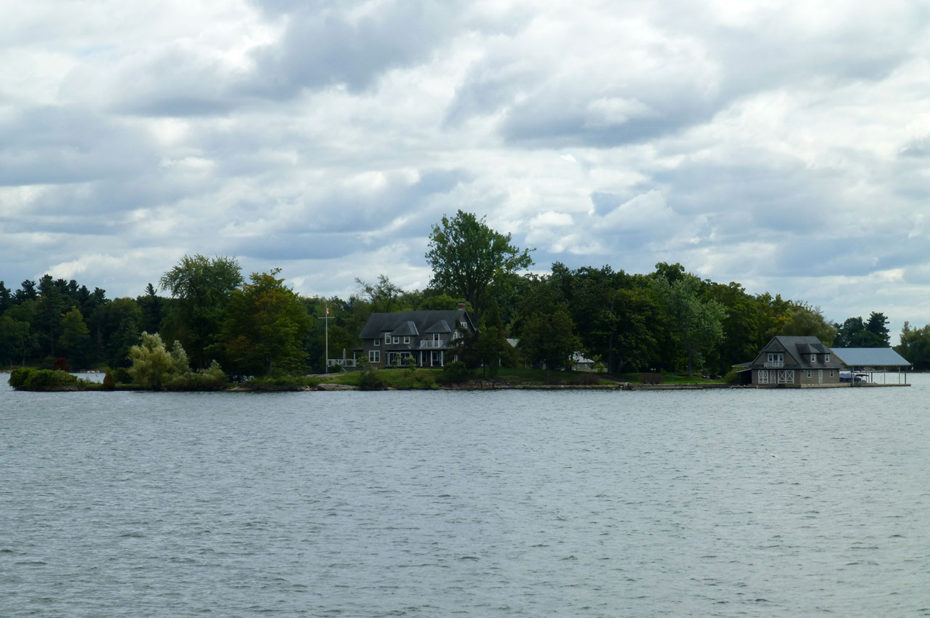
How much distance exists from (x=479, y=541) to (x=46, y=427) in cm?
5189

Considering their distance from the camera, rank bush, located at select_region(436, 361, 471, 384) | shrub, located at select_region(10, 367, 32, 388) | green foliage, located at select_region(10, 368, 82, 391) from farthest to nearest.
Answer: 1. shrub, located at select_region(10, 367, 32, 388)
2. green foliage, located at select_region(10, 368, 82, 391)
3. bush, located at select_region(436, 361, 471, 384)

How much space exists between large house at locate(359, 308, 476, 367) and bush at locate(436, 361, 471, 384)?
1466 cm

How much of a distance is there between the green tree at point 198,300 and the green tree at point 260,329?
293 centimetres

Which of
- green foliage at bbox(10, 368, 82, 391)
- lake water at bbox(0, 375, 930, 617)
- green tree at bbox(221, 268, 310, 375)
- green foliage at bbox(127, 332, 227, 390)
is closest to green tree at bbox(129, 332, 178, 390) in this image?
green foliage at bbox(127, 332, 227, 390)

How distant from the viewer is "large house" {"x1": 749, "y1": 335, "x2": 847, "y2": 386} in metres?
137

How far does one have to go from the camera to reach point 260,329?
371ft

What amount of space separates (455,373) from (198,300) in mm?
32106

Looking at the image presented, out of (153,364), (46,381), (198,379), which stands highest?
(153,364)

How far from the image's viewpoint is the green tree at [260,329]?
373 feet

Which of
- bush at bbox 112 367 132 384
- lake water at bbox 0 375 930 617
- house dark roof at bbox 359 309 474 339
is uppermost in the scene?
house dark roof at bbox 359 309 474 339

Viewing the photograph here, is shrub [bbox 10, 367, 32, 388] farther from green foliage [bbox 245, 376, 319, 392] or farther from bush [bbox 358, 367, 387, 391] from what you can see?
bush [bbox 358, 367, 387, 391]

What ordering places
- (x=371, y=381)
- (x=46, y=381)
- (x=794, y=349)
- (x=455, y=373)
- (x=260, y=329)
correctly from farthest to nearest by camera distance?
(x=794, y=349) < (x=46, y=381) < (x=455, y=373) < (x=371, y=381) < (x=260, y=329)

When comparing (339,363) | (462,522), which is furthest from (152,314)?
(462,522)

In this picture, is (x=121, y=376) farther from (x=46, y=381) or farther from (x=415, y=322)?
(x=415, y=322)
